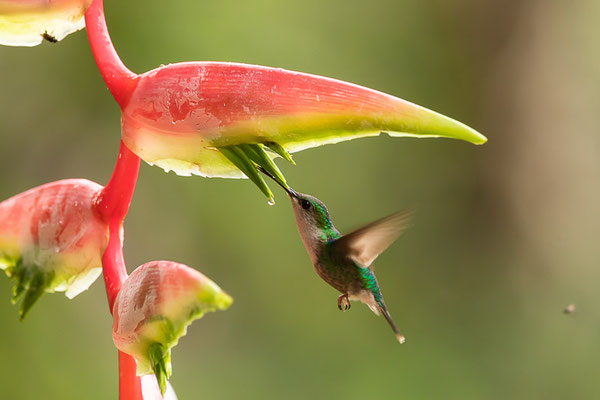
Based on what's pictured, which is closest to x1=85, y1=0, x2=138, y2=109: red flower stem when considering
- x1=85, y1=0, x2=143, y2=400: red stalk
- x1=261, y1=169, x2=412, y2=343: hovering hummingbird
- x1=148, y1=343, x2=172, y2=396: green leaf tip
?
x1=85, y1=0, x2=143, y2=400: red stalk

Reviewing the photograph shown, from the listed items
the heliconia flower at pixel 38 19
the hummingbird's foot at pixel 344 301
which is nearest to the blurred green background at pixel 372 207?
the hummingbird's foot at pixel 344 301

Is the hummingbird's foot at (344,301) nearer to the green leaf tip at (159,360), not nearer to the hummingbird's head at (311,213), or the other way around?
the hummingbird's head at (311,213)

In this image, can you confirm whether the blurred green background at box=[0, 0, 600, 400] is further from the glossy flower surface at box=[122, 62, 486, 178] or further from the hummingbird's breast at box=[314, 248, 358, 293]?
the glossy flower surface at box=[122, 62, 486, 178]

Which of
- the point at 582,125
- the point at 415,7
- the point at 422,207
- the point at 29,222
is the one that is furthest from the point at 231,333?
the point at 29,222

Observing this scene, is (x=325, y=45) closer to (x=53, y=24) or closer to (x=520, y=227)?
(x=520, y=227)

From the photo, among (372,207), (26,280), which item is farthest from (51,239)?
(372,207)

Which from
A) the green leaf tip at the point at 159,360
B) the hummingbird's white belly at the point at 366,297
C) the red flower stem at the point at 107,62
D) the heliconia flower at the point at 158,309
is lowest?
the hummingbird's white belly at the point at 366,297
